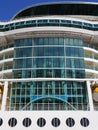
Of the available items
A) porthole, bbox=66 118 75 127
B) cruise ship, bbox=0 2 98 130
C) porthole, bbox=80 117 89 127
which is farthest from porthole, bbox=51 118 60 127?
porthole, bbox=80 117 89 127

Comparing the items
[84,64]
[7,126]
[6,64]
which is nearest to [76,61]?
[84,64]

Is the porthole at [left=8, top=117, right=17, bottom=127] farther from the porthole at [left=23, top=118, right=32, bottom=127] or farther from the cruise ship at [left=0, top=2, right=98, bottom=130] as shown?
the porthole at [left=23, top=118, right=32, bottom=127]

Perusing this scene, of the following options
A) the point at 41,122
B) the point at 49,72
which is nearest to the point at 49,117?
the point at 41,122

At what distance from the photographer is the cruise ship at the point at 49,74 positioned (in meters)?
24.0

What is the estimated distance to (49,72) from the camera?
2919 cm

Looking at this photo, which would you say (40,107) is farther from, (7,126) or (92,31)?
(92,31)

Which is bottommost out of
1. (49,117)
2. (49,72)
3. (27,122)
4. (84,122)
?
A: (84,122)

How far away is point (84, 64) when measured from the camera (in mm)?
30453

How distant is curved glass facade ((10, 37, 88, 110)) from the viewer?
89.7ft

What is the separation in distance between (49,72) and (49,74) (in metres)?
0.22

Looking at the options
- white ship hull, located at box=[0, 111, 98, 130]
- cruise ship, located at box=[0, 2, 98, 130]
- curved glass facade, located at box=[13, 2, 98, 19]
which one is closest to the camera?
white ship hull, located at box=[0, 111, 98, 130]

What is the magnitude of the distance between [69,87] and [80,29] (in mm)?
7236

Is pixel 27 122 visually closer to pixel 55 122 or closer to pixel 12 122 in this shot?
pixel 12 122

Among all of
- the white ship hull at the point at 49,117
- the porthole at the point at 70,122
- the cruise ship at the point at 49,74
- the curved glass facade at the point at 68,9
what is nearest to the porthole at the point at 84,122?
the cruise ship at the point at 49,74
